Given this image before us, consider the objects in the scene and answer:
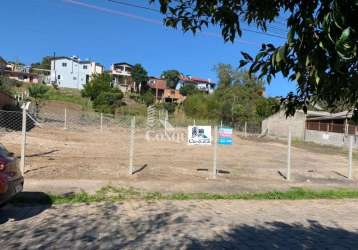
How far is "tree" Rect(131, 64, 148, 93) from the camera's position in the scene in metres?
114

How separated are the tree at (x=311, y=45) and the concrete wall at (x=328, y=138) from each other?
4205 centimetres

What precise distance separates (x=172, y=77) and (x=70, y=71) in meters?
26.6

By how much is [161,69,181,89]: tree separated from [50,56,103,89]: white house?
20299 millimetres

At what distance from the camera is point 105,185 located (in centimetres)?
1269

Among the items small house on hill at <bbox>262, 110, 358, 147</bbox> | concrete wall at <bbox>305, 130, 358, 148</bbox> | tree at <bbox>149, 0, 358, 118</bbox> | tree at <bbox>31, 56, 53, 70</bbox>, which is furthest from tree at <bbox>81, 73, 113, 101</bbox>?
tree at <bbox>149, 0, 358, 118</bbox>

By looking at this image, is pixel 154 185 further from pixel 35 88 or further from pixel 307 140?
pixel 35 88

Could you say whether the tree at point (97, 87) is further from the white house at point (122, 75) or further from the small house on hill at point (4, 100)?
the small house on hill at point (4, 100)

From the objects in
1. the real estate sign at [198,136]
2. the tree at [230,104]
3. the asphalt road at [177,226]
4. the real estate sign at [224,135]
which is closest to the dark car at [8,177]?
the asphalt road at [177,226]

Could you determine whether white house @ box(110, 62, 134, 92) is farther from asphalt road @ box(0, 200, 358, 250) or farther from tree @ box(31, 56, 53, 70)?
asphalt road @ box(0, 200, 358, 250)

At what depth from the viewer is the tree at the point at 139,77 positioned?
4496 inches

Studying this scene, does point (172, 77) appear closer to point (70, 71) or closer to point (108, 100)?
point (70, 71)

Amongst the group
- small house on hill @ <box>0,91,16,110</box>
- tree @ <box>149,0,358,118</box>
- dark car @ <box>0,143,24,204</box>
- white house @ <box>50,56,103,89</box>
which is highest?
white house @ <box>50,56,103,89</box>

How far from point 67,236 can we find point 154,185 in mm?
5859

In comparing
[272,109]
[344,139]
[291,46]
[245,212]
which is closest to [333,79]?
[291,46]
